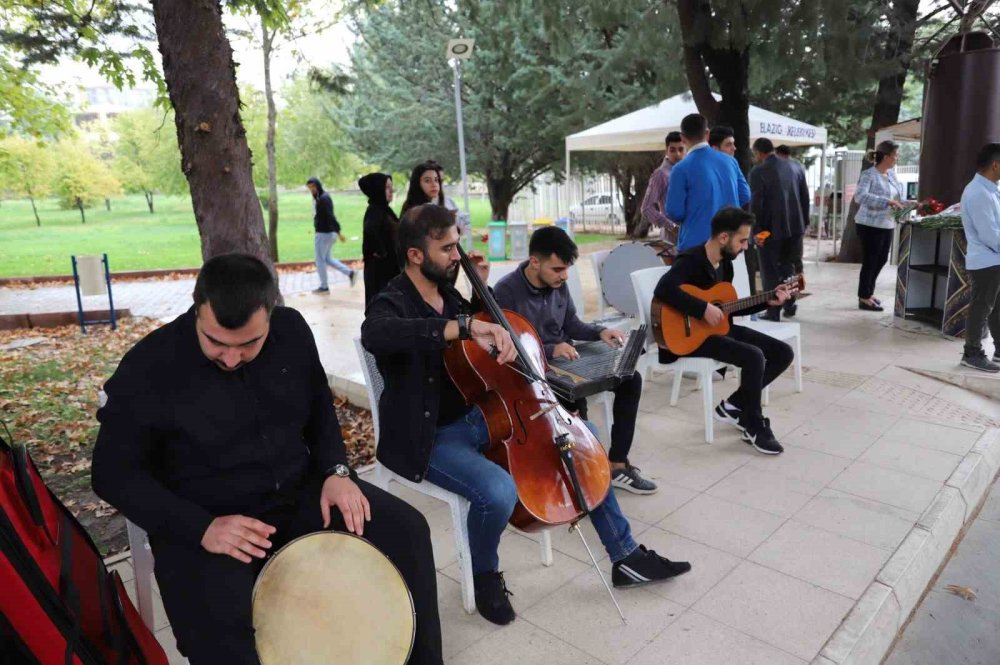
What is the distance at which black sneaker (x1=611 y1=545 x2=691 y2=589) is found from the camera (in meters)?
2.70

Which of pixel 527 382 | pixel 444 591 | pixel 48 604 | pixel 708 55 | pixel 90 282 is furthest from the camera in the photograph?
pixel 90 282

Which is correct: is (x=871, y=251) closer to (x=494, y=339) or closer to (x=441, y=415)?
(x=441, y=415)

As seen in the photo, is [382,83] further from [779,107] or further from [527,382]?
[527,382]

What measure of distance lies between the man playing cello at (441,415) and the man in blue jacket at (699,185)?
320 centimetres

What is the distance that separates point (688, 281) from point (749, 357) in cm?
55

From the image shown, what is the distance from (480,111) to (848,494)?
15.2 m

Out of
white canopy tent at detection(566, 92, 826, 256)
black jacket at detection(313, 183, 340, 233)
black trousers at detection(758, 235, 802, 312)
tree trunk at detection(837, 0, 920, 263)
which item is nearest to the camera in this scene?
black trousers at detection(758, 235, 802, 312)

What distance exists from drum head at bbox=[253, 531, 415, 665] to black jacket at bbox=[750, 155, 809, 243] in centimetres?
667

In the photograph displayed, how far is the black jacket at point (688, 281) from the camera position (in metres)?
4.01

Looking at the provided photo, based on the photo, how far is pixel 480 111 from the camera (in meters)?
17.2

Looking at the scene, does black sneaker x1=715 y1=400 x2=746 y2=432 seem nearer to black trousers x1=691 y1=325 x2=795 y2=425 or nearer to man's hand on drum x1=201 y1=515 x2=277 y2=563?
black trousers x1=691 y1=325 x2=795 y2=425

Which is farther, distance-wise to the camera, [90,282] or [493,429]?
[90,282]

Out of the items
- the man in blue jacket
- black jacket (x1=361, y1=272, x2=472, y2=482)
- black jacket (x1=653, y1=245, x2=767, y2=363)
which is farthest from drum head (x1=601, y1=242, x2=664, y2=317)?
black jacket (x1=361, y1=272, x2=472, y2=482)

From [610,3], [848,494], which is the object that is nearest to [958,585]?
[848,494]
